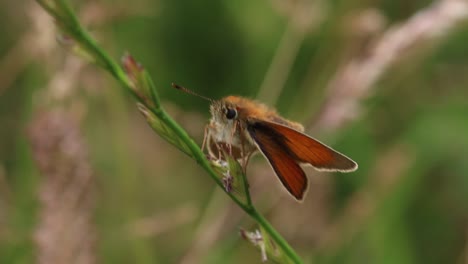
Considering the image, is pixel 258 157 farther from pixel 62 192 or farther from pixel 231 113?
pixel 231 113

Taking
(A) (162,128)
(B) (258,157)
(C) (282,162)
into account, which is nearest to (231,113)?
(C) (282,162)

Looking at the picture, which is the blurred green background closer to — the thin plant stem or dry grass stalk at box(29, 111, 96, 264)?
dry grass stalk at box(29, 111, 96, 264)

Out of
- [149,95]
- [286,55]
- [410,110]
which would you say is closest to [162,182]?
[286,55]

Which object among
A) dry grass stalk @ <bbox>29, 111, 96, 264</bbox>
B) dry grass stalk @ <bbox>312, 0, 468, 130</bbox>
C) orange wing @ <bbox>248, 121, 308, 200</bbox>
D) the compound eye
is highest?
dry grass stalk @ <bbox>312, 0, 468, 130</bbox>

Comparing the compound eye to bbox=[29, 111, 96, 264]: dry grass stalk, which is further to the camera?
bbox=[29, 111, 96, 264]: dry grass stalk

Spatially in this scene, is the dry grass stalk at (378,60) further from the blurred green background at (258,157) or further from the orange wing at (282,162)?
the orange wing at (282,162)

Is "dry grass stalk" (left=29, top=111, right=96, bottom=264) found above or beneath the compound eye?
beneath

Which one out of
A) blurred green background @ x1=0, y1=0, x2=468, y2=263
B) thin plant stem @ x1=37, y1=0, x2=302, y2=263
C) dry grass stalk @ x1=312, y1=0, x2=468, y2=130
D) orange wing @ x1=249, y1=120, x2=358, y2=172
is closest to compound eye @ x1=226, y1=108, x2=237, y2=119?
orange wing @ x1=249, y1=120, x2=358, y2=172
